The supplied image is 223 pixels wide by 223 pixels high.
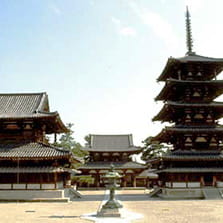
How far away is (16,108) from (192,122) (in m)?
19.3

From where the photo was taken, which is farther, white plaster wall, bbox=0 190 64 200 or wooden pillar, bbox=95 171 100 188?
wooden pillar, bbox=95 171 100 188

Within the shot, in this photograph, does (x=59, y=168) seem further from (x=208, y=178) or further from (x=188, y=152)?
(x=208, y=178)

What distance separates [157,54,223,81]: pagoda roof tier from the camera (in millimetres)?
33500

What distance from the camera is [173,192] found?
30.7 metres

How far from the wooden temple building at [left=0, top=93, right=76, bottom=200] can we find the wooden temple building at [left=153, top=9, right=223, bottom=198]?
10.9m

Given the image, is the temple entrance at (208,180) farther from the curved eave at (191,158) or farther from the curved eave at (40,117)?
the curved eave at (40,117)

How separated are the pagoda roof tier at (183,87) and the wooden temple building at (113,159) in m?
23.5

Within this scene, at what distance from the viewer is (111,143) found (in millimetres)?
62156

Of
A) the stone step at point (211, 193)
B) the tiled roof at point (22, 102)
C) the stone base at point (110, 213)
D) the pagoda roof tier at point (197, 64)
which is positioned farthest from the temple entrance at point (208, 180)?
the tiled roof at point (22, 102)

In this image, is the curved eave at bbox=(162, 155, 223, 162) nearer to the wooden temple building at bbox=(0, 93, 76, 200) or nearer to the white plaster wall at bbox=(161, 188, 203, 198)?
the white plaster wall at bbox=(161, 188, 203, 198)

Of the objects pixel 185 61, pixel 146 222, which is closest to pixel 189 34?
pixel 185 61

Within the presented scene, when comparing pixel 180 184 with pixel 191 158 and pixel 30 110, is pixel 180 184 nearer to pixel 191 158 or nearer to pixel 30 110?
pixel 191 158

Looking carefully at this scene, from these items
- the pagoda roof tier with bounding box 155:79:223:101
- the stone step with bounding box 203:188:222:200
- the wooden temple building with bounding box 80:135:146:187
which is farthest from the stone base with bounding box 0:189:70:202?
the wooden temple building with bounding box 80:135:146:187

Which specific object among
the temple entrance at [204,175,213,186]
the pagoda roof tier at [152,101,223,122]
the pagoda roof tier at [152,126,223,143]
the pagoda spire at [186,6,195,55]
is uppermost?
the pagoda spire at [186,6,195,55]
